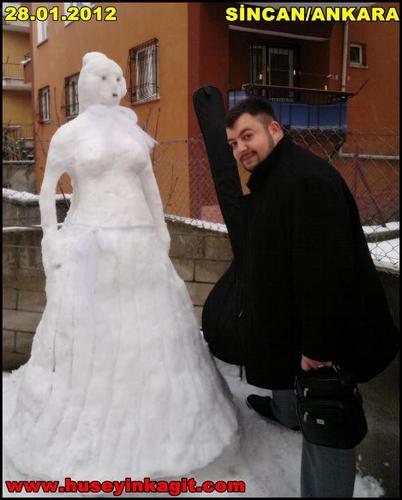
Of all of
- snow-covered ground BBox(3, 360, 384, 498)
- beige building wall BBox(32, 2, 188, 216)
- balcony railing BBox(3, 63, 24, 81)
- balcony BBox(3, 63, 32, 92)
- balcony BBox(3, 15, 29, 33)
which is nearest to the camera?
snow-covered ground BBox(3, 360, 384, 498)

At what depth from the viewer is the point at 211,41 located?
6355 millimetres

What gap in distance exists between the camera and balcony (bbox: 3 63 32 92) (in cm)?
1572

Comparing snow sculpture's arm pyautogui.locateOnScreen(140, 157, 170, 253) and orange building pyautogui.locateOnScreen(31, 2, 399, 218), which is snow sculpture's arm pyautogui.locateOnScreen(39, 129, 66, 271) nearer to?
snow sculpture's arm pyautogui.locateOnScreen(140, 157, 170, 253)

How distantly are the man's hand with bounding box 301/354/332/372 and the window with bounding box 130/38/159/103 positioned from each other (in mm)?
5788

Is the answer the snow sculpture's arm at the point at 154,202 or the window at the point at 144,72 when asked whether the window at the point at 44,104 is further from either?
the snow sculpture's arm at the point at 154,202

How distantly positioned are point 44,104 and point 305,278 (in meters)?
10.3

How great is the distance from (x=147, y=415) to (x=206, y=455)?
1.21 ft

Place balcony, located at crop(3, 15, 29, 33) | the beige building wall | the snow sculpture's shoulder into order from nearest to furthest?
the snow sculpture's shoulder
the beige building wall
balcony, located at crop(3, 15, 29, 33)

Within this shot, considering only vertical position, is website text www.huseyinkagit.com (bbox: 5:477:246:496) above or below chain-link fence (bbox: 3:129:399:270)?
below

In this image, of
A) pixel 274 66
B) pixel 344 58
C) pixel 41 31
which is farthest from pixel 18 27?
pixel 344 58

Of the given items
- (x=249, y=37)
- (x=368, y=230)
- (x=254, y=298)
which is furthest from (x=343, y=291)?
(x=249, y=37)

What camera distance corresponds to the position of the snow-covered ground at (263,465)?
2.45 m

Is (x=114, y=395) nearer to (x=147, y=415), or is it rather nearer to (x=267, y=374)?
(x=147, y=415)

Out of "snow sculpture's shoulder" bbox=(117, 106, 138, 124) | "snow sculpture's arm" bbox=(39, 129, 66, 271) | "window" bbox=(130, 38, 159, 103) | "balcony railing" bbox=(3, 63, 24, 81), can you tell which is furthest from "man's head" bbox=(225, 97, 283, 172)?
"balcony railing" bbox=(3, 63, 24, 81)
